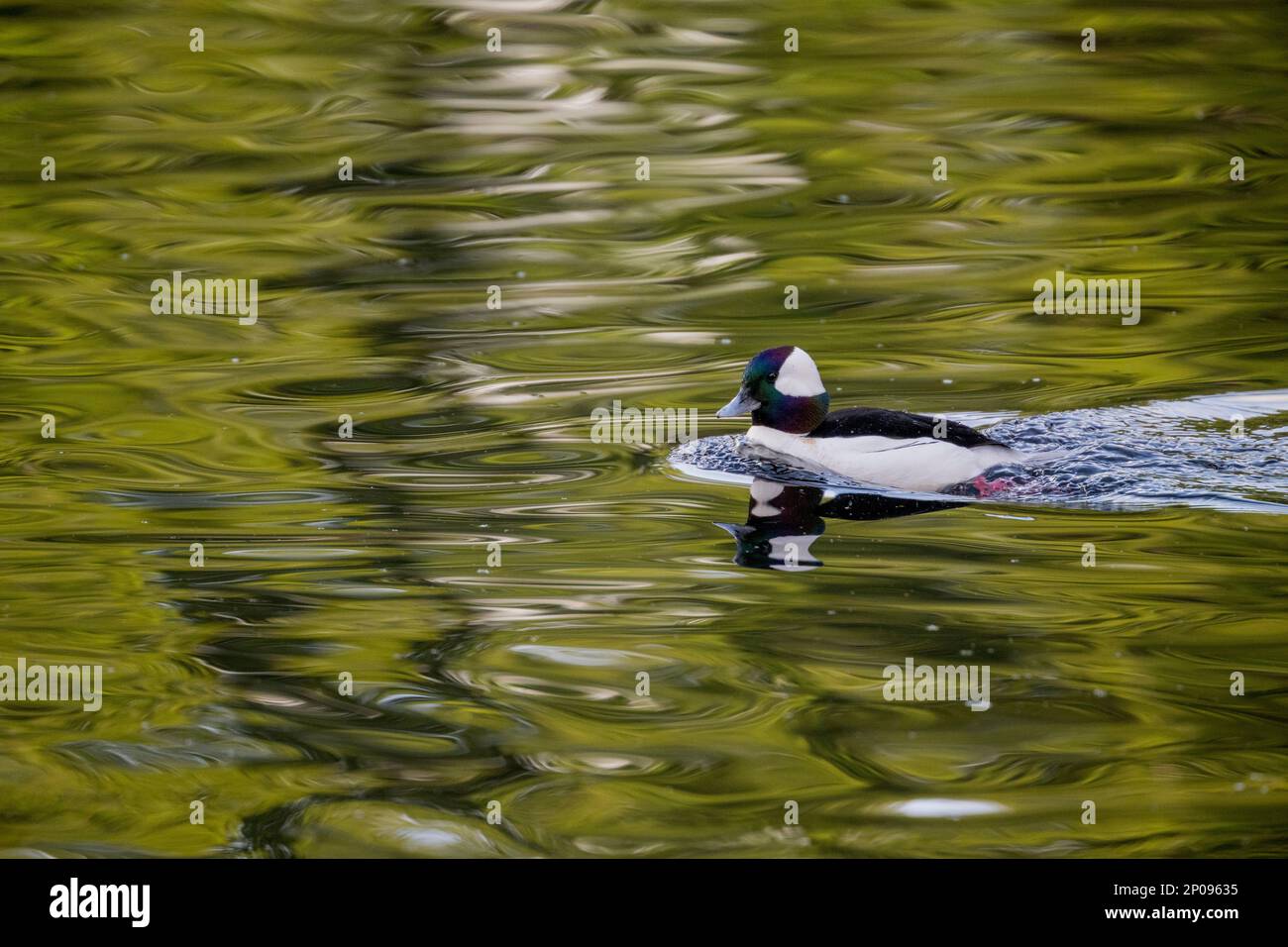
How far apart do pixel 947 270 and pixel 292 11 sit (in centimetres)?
871

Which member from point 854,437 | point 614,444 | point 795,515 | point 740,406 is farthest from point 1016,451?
point 614,444

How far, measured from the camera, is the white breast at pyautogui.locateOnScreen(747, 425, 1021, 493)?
7516 millimetres

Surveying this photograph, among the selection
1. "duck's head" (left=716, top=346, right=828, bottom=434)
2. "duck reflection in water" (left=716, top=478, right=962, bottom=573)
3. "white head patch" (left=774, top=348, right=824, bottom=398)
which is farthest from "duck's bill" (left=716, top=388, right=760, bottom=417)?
"duck reflection in water" (left=716, top=478, right=962, bottom=573)

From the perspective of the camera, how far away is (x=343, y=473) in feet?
26.1

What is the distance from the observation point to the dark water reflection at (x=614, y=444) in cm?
520

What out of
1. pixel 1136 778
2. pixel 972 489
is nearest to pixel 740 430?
pixel 972 489

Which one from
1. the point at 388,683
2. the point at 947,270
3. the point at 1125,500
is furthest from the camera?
the point at 947,270

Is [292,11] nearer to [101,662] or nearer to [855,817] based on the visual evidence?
[101,662]

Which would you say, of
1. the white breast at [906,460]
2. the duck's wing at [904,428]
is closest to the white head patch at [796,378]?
the white breast at [906,460]

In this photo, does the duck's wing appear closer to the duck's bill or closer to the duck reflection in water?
the duck reflection in water

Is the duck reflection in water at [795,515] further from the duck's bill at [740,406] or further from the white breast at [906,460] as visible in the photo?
the duck's bill at [740,406]

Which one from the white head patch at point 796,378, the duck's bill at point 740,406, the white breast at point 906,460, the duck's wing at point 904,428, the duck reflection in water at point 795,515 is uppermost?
the white head patch at point 796,378

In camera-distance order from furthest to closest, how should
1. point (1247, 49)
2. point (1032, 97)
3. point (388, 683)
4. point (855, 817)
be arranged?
point (1247, 49) → point (1032, 97) → point (388, 683) → point (855, 817)

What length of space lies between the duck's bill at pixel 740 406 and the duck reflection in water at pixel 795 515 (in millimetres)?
388
